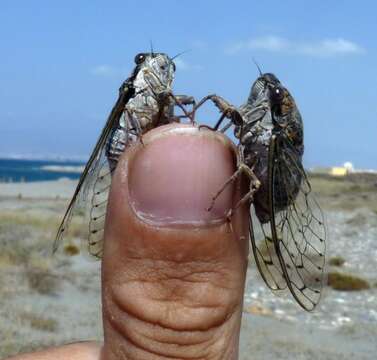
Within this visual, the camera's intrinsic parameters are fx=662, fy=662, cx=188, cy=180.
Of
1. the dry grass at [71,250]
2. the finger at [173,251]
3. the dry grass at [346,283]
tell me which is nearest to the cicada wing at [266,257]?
the finger at [173,251]

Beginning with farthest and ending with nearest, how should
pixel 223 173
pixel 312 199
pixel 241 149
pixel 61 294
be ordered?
1. pixel 61 294
2. pixel 312 199
3. pixel 241 149
4. pixel 223 173

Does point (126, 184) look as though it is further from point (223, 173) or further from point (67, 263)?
point (67, 263)

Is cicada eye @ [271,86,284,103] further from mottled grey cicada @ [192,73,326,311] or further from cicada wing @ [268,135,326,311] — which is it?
cicada wing @ [268,135,326,311]

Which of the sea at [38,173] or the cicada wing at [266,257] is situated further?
the sea at [38,173]

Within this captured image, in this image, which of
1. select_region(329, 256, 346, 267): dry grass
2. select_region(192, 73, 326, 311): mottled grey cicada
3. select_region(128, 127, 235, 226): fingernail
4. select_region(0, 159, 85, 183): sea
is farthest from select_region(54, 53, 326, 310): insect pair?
select_region(0, 159, 85, 183): sea

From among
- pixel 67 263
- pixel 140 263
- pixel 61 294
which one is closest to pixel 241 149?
pixel 140 263

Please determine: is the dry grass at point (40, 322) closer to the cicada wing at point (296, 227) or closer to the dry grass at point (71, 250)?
the dry grass at point (71, 250)
